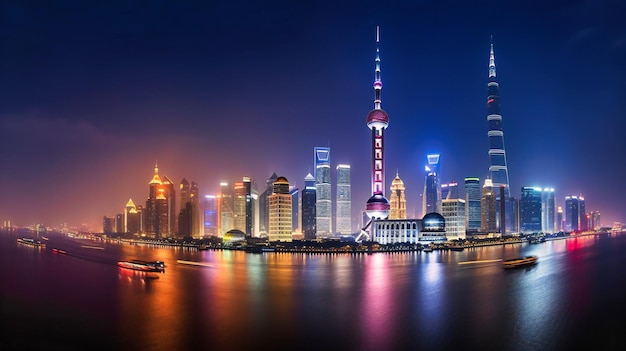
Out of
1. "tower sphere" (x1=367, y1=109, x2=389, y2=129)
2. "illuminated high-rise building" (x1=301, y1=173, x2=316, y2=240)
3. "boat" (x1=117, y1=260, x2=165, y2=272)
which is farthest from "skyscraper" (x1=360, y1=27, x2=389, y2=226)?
"boat" (x1=117, y1=260, x2=165, y2=272)

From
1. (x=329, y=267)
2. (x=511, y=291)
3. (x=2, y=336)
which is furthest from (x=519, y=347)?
(x=329, y=267)

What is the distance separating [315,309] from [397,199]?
147 meters

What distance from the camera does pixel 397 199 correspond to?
18412 cm

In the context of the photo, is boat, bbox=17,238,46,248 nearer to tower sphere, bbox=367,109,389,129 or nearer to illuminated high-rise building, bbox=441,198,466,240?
tower sphere, bbox=367,109,389,129

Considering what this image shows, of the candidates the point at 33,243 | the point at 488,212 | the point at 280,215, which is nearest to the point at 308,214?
the point at 280,215

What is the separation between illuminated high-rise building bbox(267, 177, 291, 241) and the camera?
4961 inches

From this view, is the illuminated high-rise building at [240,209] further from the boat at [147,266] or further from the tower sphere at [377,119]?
the boat at [147,266]

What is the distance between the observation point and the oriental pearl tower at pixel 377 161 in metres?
124

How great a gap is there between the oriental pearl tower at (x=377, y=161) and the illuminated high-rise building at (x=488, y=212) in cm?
7002

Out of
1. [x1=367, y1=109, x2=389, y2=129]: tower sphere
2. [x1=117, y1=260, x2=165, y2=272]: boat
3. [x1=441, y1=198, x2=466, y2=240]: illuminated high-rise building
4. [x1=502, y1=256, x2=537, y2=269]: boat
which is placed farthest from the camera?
[x1=441, y1=198, x2=466, y2=240]: illuminated high-rise building

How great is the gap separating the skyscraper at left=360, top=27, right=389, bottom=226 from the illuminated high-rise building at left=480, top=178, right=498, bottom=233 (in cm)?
7173

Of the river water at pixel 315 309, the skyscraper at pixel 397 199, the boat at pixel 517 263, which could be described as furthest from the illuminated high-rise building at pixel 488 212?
the river water at pixel 315 309

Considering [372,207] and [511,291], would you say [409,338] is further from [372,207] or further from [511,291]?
[372,207]

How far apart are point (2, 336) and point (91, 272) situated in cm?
3554
